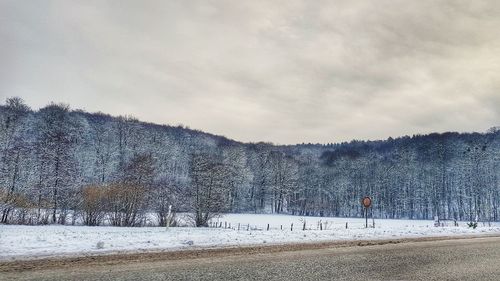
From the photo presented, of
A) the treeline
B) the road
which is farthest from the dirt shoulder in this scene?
the treeline

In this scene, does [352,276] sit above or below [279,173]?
below

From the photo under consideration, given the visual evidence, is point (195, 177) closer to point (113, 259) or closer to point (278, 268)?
point (113, 259)

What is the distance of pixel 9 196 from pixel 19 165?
1352 centimetres

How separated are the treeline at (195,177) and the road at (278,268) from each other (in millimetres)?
23881

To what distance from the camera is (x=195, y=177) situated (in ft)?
154

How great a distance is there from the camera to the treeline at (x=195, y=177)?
38844 mm

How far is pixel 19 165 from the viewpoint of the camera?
144 ft

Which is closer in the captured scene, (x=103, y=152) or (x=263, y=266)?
(x=263, y=266)

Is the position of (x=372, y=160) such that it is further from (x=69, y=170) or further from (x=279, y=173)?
(x=69, y=170)

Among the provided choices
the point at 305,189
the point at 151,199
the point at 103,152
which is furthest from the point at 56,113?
the point at 305,189

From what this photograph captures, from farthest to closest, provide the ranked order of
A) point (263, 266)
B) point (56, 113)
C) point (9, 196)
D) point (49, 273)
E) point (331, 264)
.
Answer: point (56, 113), point (9, 196), point (331, 264), point (263, 266), point (49, 273)

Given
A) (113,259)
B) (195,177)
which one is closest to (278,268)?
(113,259)

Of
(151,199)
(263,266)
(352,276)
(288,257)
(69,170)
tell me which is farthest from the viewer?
(69,170)

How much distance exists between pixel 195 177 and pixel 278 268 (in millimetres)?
35992
